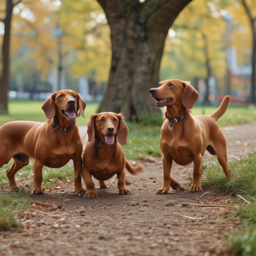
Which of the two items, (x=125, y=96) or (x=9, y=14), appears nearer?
(x=125, y=96)

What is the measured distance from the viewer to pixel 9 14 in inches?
788

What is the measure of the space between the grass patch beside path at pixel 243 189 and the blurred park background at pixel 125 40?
6.37 meters

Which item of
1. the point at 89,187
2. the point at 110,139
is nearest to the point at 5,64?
the point at 89,187

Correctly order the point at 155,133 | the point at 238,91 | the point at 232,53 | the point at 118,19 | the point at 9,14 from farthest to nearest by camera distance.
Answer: the point at 232,53 → the point at 238,91 → the point at 9,14 → the point at 118,19 → the point at 155,133

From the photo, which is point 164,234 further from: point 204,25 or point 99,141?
point 204,25

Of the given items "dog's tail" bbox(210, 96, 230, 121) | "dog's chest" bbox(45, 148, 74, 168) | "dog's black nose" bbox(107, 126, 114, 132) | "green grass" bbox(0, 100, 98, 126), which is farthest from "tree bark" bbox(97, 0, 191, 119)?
"dog's black nose" bbox(107, 126, 114, 132)

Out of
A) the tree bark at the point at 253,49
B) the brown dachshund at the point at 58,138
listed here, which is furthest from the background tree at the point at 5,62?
the brown dachshund at the point at 58,138

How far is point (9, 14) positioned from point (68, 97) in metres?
17.1

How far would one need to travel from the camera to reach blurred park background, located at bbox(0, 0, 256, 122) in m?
11.5

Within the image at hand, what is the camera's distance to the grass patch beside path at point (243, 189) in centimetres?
261

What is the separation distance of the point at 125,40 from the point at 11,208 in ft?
27.5

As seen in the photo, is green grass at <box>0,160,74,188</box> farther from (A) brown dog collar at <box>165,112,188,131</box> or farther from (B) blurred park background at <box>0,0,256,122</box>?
(B) blurred park background at <box>0,0,256,122</box>

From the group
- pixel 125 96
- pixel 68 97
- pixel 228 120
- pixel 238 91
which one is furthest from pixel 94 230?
pixel 238 91

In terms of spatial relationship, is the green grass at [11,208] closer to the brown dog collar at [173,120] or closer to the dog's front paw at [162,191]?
the dog's front paw at [162,191]
